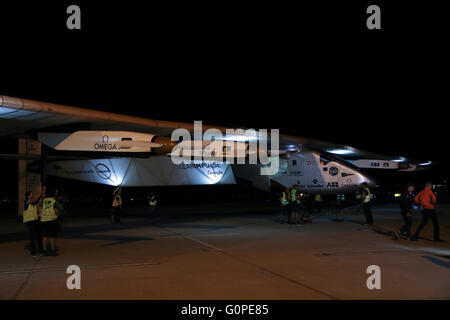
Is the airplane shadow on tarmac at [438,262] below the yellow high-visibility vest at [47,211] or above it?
below

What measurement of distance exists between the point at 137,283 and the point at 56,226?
15.5ft

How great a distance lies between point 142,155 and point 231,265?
6665 mm

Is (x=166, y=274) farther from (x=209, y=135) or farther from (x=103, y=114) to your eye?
(x=209, y=135)

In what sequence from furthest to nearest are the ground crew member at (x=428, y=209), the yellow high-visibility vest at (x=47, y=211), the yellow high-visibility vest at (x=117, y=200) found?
the yellow high-visibility vest at (x=117, y=200) < the ground crew member at (x=428, y=209) < the yellow high-visibility vest at (x=47, y=211)

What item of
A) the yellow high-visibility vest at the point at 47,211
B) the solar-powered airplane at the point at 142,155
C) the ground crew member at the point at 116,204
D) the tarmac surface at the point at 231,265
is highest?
the solar-powered airplane at the point at 142,155

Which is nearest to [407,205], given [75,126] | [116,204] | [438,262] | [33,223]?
[438,262]

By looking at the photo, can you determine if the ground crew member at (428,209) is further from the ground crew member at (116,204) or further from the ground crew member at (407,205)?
the ground crew member at (116,204)

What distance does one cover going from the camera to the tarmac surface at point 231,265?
7250 mm

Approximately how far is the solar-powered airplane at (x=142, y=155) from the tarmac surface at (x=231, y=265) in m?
3.22

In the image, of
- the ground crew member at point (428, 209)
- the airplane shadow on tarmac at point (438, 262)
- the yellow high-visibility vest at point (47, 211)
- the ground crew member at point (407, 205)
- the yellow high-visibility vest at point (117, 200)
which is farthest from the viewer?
the yellow high-visibility vest at point (117, 200)

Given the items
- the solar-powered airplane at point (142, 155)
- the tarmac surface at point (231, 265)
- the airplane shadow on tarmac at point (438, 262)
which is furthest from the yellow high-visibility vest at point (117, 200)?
the airplane shadow on tarmac at point (438, 262)

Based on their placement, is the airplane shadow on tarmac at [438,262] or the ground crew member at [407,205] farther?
the ground crew member at [407,205]

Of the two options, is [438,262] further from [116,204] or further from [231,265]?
[116,204]
